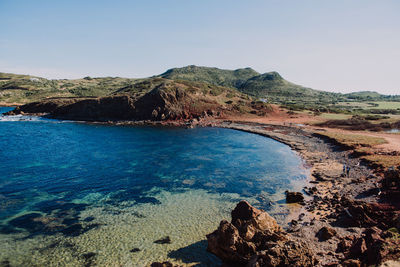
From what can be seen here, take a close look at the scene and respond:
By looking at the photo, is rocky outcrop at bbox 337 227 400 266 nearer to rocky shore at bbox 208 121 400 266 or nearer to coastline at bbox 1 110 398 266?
rocky shore at bbox 208 121 400 266

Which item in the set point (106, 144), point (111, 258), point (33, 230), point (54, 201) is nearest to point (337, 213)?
point (111, 258)

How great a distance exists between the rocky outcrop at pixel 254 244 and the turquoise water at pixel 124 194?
1.57 metres

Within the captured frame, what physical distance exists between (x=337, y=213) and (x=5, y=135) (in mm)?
66286

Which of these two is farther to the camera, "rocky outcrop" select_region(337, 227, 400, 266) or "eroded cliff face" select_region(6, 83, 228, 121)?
"eroded cliff face" select_region(6, 83, 228, 121)

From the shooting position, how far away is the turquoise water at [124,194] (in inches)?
622

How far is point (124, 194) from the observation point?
2488cm

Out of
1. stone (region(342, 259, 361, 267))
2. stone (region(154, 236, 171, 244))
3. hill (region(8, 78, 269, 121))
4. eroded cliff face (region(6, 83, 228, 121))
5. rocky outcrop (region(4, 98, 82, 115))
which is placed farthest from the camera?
rocky outcrop (region(4, 98, 82, 115))

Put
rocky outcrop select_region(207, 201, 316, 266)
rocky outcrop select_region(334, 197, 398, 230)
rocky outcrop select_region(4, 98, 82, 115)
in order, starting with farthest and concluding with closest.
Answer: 1. rocky outcrop select_region(4, 98, 82, 115)
2. rocky outcrop select_region(334, 197, 398, 230)
3. rocky outcrop select_region(207, 201, 316, 266)

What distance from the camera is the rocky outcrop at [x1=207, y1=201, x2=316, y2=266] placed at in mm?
11750

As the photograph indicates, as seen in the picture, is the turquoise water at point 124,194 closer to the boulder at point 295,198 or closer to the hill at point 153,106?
the boulder at point 295,198

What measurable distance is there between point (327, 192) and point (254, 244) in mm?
15148

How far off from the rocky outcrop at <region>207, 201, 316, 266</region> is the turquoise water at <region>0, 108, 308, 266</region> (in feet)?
5.15

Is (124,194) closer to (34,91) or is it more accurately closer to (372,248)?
(372,248)

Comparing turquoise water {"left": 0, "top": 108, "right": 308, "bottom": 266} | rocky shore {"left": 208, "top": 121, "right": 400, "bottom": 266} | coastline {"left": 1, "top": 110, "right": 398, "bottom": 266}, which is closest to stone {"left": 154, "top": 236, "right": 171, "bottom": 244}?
turquoise water {"left": 0, "top": 108, "right": 308, "bottom": 266}
